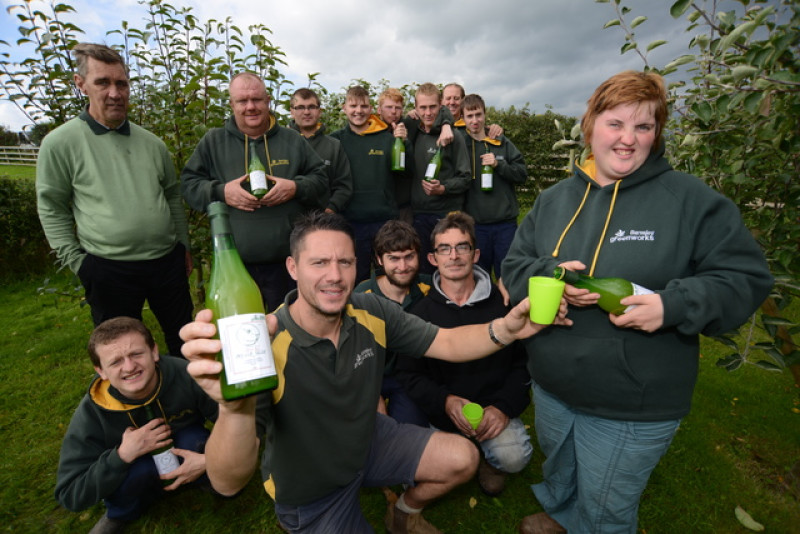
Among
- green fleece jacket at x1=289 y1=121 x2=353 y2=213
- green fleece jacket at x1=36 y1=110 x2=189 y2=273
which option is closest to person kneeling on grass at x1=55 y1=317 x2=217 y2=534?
green fleece jacket at x1=36 y1=110 x2=189 y2=273

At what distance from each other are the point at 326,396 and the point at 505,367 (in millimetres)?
1574

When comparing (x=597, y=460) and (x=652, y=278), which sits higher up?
(x=652, y=278)

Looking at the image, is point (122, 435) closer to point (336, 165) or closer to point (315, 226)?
point (315, 226)

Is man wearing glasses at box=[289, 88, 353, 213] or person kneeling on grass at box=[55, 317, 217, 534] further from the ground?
man wearing glasses at box=[289, 88, 353, 213]

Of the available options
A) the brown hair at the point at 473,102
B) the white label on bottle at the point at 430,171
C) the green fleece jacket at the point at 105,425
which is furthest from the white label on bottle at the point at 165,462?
the brown hair at the point at 473,102

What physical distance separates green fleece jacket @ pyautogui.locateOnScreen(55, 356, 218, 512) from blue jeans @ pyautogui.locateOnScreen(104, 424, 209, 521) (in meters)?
0.06

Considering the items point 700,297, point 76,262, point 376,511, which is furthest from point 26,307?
point 700,297

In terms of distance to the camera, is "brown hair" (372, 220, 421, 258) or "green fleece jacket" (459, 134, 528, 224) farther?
"green fleece jacket" (459, 134, 528, 224)

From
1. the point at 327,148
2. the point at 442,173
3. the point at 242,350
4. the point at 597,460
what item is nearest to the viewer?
the point at 242,350

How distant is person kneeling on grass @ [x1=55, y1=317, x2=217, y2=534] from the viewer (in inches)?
96.1

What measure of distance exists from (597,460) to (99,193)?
151 inches

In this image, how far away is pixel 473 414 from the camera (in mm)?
2703

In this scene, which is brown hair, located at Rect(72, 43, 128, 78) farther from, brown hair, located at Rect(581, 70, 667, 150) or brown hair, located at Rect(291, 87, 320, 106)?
brown hair, located at Rect(581, 70, 667, 150)

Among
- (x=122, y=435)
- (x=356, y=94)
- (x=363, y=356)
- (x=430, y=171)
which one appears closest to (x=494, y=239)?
(x=430, y=171)
